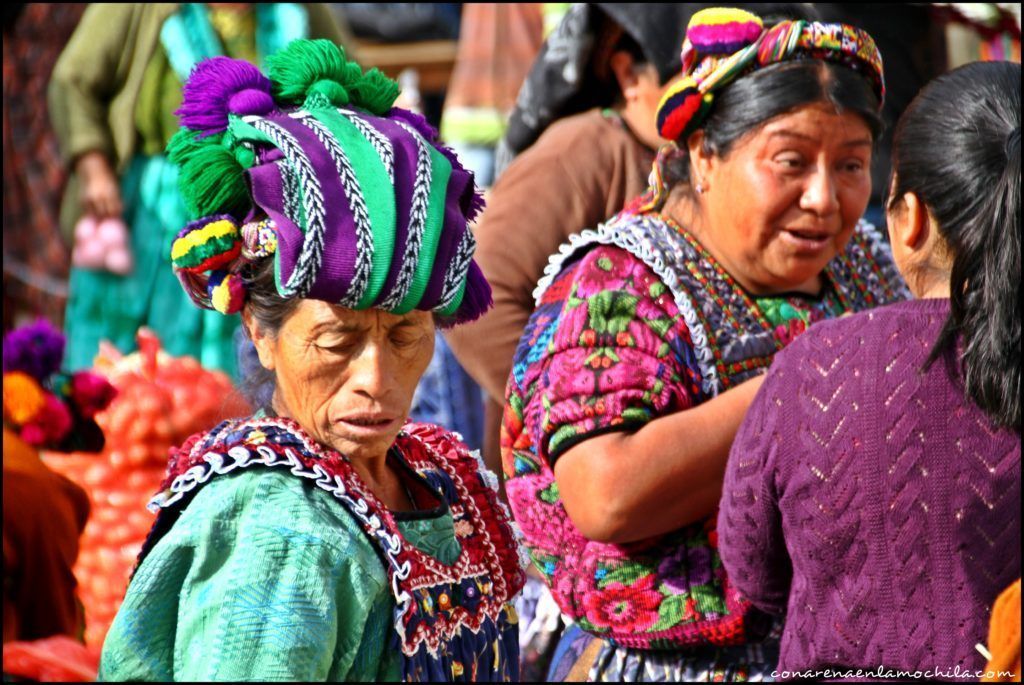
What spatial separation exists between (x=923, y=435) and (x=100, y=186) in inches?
198

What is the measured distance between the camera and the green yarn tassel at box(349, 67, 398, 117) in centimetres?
258

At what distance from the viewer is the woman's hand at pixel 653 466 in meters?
3.01

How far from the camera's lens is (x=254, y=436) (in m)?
2.35

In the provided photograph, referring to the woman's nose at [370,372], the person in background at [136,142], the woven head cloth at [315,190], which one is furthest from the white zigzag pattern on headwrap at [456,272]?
the person in background at [136,142]

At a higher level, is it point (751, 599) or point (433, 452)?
point (433, 452)

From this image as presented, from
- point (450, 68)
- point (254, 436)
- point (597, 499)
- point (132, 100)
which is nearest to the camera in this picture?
point (254, 436)

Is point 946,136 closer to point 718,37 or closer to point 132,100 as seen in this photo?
point 718,37

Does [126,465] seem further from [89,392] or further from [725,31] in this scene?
[725,31]

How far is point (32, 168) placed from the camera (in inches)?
292

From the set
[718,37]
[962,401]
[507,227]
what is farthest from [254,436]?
[507,227]

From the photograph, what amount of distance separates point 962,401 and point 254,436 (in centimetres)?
110

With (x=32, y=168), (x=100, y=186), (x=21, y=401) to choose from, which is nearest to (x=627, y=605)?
(x=21, y=401)

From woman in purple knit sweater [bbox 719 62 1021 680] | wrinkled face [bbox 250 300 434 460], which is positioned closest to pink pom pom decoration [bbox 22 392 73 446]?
wrinkled face [bbox 250 300 434 460]

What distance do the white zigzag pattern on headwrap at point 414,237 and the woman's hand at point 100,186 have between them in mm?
4609
